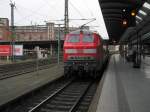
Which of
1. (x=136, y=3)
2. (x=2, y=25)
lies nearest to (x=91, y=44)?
(x=136, y=3)

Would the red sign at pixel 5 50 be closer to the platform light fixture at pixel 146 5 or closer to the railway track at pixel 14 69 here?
the railway track at pixel 14 69

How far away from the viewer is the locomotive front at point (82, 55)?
1981 centimetres

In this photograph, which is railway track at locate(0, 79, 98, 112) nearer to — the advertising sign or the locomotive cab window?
the locomotive cab window

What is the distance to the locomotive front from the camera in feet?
65.0

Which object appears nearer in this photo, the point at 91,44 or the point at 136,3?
the point at 91,44

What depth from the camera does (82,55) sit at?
20.0 m

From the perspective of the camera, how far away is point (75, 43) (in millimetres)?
20656

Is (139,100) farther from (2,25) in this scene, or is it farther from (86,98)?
(2,25)

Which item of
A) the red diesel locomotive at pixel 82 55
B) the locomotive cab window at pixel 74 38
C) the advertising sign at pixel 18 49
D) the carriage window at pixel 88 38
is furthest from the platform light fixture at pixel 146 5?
the advertising sign at pixel 18 49

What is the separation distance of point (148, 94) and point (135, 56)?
1612cm

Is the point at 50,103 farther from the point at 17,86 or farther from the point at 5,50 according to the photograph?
the point at 5,50

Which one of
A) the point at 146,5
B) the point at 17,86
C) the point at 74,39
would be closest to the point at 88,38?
the point at 74,39

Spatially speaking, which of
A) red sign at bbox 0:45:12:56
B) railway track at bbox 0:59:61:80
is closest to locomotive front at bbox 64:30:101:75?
railway track at bbox 0:59:61:80

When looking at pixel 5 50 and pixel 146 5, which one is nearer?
pixel 146 5
